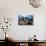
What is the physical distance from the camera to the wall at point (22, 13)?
4.36 metres

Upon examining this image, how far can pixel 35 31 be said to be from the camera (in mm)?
4379

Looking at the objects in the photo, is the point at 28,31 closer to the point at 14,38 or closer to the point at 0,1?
the point at 14,38

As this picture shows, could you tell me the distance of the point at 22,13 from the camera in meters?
4.41

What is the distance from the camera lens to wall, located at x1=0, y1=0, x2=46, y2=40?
436 centimetres

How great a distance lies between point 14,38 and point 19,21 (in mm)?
588

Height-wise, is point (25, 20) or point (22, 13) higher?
point (22, 13)

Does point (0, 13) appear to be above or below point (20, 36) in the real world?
above

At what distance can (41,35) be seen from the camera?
4.39m

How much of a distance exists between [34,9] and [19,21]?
647 millimetres

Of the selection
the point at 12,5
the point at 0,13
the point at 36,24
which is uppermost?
the point at 12,5

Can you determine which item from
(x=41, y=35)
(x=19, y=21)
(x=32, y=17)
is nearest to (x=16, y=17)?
(x=19, y=21)

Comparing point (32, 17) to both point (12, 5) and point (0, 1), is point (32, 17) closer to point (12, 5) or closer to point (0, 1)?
point (12, 5)

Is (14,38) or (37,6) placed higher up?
(37,6)

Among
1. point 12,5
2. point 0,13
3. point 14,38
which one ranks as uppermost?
point 12,5
